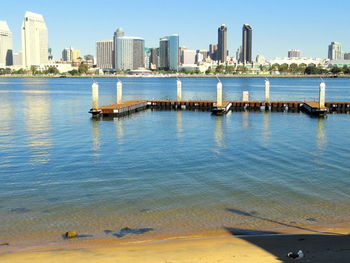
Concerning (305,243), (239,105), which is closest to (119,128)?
(239,105)

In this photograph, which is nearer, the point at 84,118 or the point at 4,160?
the point at 4,160

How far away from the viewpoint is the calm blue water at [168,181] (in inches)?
705

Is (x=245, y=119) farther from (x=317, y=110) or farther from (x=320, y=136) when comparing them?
(x=320, y=136)

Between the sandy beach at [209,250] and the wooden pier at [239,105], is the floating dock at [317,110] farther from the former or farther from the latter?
the sandy beach at [209,250]

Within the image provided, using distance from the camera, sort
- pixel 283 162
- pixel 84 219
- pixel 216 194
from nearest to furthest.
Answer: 1. pixel 84 219
2. pixel 216 194
3. pixel 283 162

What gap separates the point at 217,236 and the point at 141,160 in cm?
1407

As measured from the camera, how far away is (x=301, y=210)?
757 inches

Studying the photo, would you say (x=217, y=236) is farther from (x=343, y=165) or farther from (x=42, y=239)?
(x=343, y=165)

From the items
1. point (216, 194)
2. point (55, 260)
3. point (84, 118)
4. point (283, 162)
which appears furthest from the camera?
point (84, 118)

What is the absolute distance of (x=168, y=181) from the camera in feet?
78.7

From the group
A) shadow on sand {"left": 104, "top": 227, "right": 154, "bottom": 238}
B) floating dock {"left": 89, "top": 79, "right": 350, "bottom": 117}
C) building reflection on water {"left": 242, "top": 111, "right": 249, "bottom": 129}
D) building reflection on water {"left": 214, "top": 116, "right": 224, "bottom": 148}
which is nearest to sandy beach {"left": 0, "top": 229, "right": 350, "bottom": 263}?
shadow on sand {"left": 104, "top": 227, "right": 154, "bottom": 238}

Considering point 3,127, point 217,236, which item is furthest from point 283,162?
point 3,127

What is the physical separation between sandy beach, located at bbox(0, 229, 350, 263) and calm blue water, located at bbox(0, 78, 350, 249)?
127cm

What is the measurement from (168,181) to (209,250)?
972 centimetres
